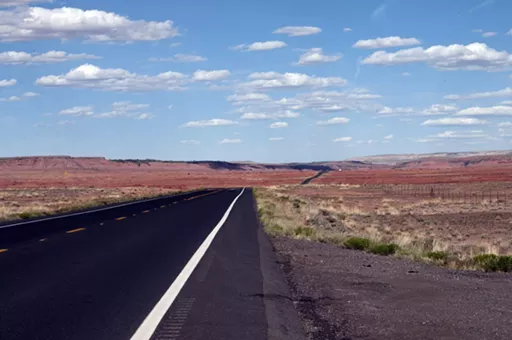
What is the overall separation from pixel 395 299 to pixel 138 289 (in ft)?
12.8

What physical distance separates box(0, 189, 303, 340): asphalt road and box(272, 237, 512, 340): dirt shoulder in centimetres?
47

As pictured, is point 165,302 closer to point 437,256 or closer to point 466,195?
point 437,256

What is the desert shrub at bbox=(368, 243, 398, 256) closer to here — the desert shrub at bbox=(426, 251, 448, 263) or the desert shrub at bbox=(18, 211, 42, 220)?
the desert shrub at bbox=(426, 251, 448, 263)

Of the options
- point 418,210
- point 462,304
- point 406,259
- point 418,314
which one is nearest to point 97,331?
point 418,314

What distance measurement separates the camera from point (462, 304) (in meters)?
11.0

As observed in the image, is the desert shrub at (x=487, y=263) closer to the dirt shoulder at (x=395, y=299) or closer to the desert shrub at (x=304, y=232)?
the dirt shoulder at (x=395, y=299)

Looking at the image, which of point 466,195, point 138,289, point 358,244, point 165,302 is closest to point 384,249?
point 358,244

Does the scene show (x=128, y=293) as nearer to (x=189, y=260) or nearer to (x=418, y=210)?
(x=189, y=260)

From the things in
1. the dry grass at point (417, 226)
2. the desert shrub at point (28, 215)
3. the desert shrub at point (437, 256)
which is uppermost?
the desert shrub at point (437, 256)

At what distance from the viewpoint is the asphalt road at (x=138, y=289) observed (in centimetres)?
884

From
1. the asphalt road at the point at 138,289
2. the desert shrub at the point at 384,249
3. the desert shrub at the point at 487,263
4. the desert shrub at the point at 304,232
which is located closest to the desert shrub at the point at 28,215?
the asphalt road at the point at 138,289

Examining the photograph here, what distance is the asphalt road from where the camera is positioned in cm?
884

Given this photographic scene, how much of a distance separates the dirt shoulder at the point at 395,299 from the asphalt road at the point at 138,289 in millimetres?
466

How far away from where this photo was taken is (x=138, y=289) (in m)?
11.6
